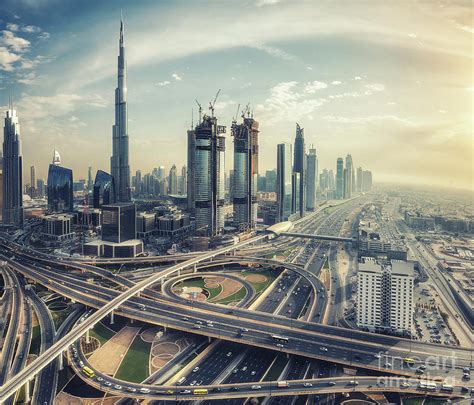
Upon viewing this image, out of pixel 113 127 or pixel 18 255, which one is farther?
pixel 113 127

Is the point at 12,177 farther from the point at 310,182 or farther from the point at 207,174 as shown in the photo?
the point at 310,182

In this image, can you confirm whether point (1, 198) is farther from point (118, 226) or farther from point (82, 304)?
point (82, 304)

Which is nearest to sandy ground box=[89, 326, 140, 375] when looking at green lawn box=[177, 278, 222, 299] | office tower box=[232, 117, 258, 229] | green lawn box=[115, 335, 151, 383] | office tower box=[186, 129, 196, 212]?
green lawn box=[115, 335, 151, 383]

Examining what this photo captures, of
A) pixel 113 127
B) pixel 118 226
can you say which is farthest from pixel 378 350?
pixel 113 127

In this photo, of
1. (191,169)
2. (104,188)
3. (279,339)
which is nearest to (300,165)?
(191,169)

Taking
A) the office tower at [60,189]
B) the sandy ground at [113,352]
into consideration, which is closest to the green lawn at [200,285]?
the sandy ground at [113,352]

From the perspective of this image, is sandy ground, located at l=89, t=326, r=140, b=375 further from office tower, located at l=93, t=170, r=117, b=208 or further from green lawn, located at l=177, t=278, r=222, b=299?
office tower, located at l=93, t=170, r=117, b=208
